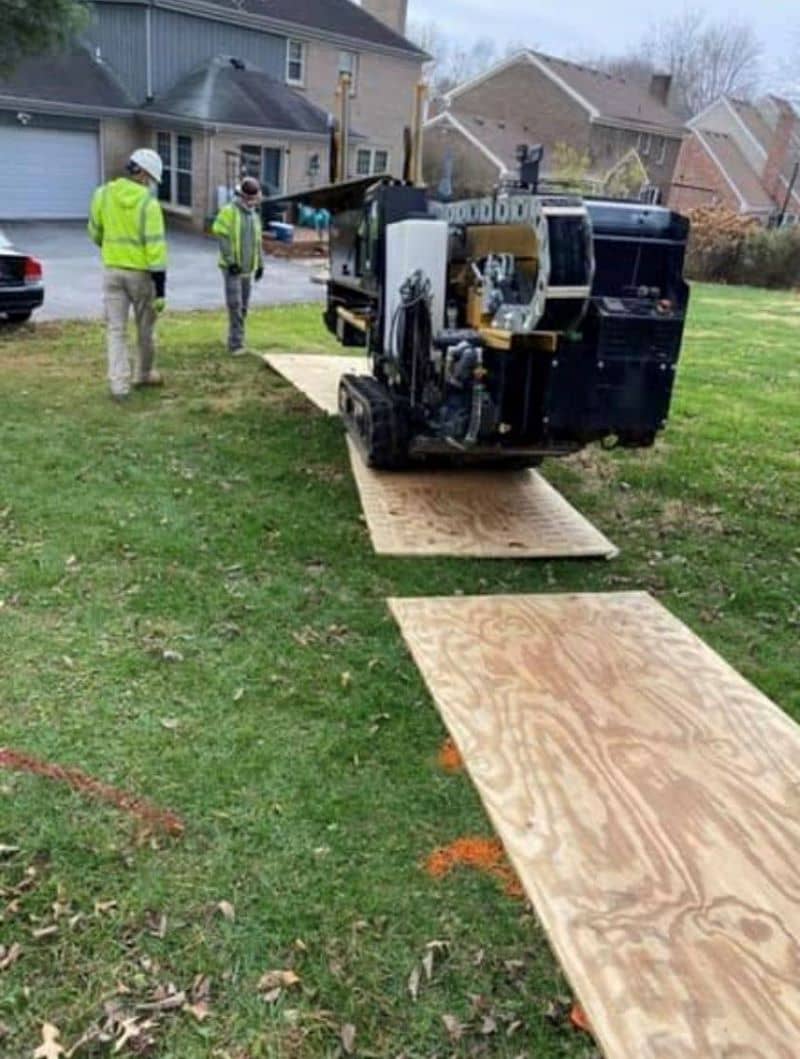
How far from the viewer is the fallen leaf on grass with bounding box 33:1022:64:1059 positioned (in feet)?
6.93

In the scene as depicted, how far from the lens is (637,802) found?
2.99 meters

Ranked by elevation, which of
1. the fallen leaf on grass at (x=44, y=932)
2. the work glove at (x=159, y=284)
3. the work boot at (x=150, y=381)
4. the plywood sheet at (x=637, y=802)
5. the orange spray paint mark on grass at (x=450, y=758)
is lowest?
the fallen leaf on grass at (x=44, y=932)

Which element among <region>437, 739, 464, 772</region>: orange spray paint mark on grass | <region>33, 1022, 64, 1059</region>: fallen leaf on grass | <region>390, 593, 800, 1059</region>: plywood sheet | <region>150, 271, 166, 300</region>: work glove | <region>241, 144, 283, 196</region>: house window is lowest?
<region>33, 1022, 64, 1059</region>: fallen leaf on grass

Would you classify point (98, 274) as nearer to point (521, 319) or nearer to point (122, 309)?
point (122, 309)

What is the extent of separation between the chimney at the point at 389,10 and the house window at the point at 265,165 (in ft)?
30.9

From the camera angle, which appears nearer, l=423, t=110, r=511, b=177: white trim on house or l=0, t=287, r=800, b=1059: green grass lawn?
l=0, t=287, r=800, b=1059: green grass lawn

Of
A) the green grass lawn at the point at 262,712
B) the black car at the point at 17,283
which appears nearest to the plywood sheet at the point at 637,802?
the green grass lawn at the point at 262,712

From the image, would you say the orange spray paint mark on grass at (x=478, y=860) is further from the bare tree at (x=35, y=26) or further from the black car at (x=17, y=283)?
the bare tree at (x=35, y=26)

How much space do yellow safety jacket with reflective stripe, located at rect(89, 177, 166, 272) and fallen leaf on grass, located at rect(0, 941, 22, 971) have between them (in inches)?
227

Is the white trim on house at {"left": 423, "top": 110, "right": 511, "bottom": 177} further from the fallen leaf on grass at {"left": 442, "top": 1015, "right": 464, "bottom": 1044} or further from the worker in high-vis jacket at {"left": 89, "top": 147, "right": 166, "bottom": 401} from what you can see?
the fallen leaf on grass at {"left": 442, "top": 1015, "right": 464, "bottom": 1044}

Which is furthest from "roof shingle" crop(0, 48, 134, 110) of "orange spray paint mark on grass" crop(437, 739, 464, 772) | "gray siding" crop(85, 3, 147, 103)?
"orange spray paint mark on grass" crop(437, 739, 464, 772)

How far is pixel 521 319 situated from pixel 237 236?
5303 millimetres

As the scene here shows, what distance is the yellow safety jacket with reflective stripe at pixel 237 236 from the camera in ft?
28.3

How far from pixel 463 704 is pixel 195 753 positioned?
1011 millimetres
